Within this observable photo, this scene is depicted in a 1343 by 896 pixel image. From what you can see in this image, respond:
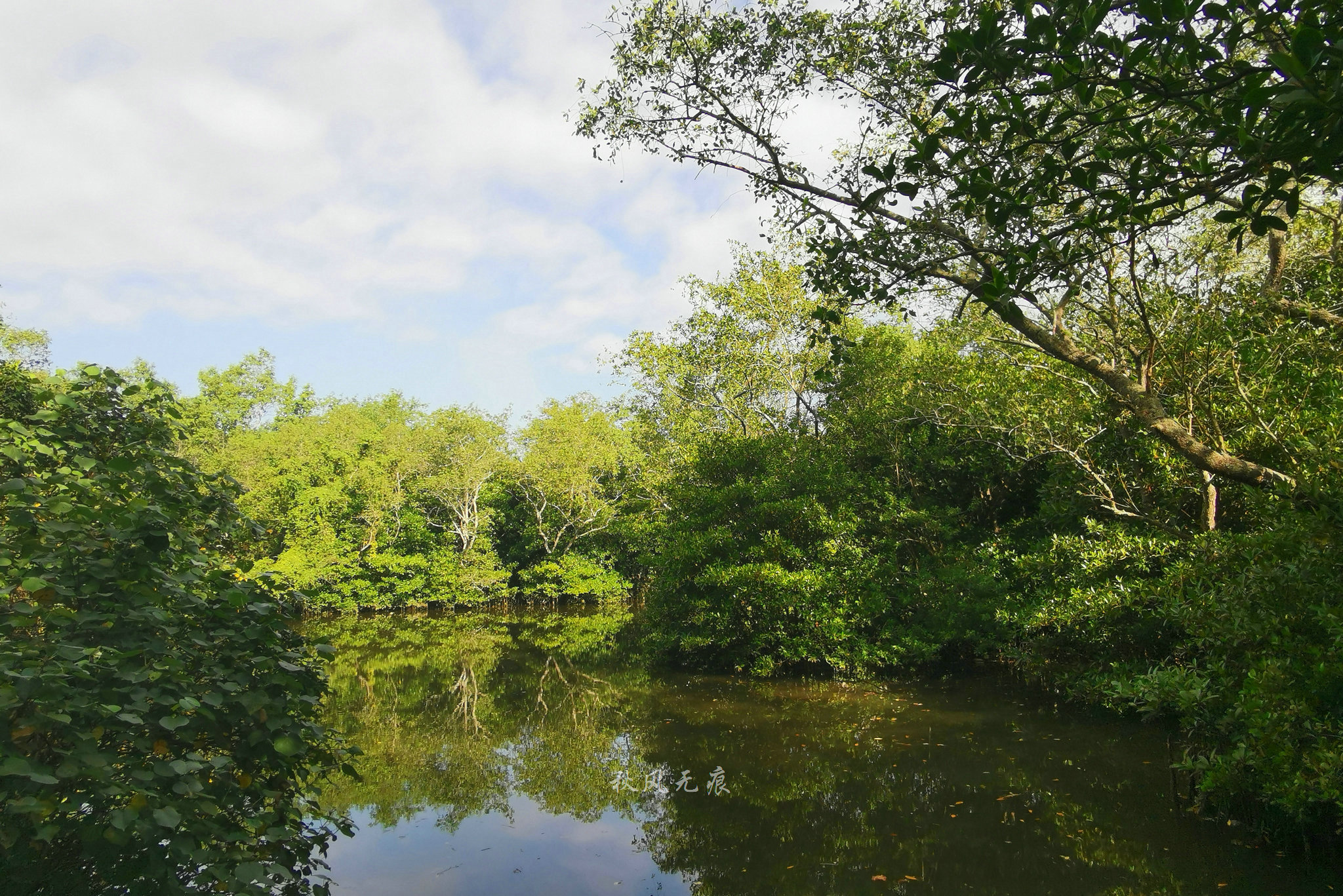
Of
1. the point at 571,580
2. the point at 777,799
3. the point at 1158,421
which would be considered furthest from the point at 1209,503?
the point at 571,580

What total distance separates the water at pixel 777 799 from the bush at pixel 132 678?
2.90 meters

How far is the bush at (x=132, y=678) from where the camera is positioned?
2736mm

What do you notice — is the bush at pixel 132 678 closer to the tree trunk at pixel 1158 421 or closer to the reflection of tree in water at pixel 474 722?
the reflection of tree in water at pixel 474 722

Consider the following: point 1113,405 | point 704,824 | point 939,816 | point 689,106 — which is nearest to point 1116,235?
point 1113,405

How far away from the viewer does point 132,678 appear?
2.87m

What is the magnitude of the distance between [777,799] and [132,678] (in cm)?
592

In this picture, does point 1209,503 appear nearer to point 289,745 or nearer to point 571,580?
point 289,745

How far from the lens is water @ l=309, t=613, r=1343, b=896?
18.6 feet

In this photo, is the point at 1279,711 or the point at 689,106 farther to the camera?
the point at 689,106

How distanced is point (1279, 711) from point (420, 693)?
11937 millimetres

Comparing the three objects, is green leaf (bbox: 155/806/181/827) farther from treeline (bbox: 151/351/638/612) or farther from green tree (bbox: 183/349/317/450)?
green tree (bbox: 183/349/317/450)

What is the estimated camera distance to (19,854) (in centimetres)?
285

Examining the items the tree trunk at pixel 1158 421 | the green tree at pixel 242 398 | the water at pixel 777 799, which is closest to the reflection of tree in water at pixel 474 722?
the water at pixel 777 799

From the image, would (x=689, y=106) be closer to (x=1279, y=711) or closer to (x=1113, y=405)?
(x=1279, y=711)
